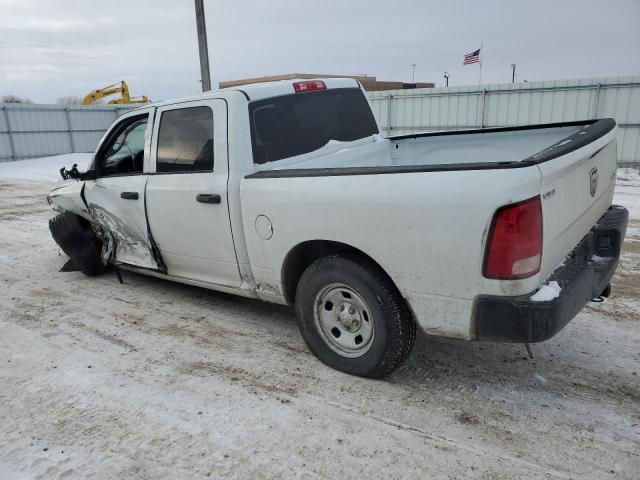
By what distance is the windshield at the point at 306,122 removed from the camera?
3.87m

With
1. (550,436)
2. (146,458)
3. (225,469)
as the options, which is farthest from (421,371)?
(146,458)

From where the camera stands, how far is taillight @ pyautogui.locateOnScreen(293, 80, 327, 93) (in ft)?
13.9

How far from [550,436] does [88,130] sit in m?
25.2

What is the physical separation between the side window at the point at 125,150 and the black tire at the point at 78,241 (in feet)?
2.77

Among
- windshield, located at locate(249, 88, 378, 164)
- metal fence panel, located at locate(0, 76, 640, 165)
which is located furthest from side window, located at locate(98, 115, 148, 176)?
metal fence panel, located at locate(0, 76, 640, 165)

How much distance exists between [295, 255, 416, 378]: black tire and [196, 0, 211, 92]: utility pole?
14.3 m

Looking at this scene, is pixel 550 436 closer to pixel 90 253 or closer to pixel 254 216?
pixel 254 216

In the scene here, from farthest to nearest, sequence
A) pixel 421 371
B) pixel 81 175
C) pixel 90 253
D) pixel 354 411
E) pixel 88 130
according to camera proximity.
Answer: pixel 88 130, pixel 90 253, pixel 81 175, pixel 421 371, pixel 354 411

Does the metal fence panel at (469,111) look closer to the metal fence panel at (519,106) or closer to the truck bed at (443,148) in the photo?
the metal fence panel at (519,106)

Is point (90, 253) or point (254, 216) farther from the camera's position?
point (90, 253)

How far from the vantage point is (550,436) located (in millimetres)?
2729

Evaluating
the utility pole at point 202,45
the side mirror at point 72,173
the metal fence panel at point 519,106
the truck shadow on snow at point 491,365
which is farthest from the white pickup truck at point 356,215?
the utility pole at point 202,45

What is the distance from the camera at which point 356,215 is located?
3016 mm

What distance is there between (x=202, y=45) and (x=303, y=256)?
1424 centimetres
